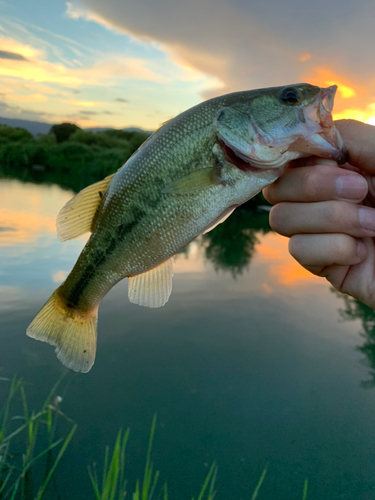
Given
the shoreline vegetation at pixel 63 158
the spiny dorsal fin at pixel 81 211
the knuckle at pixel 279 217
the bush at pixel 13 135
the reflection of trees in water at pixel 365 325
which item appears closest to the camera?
the spiny dorsal fin at pixel 81 211

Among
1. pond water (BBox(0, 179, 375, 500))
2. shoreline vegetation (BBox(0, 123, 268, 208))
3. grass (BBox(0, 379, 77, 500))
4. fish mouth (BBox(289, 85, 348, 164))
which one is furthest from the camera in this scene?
shoreline vegetation (BBox(0, 123, 268, 208))

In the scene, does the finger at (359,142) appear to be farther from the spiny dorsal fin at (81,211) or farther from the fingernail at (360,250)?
the spiny dorsal fin at (81,211)

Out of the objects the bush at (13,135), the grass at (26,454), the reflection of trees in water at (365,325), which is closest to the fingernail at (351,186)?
the grass at (26,454)

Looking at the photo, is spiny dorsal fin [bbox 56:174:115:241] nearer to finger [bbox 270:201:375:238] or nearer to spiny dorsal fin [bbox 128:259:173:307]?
spiny dorsal fin [bbox 128:259:173:307]

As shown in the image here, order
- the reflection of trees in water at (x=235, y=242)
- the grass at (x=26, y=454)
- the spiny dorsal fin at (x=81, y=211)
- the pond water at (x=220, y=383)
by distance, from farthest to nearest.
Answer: the reflection of trees in water at (x=235, y=242) → the pond water at (x=220, y=383) → the grass at (x=26, y=454) → the spiny dorsal fin at (x=81, y=211)

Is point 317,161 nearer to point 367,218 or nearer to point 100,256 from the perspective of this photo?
point 367,218

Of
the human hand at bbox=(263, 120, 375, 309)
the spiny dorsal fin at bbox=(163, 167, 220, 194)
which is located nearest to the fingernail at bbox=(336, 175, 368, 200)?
the human hand at bbox=(263, 120, 375, 309)
